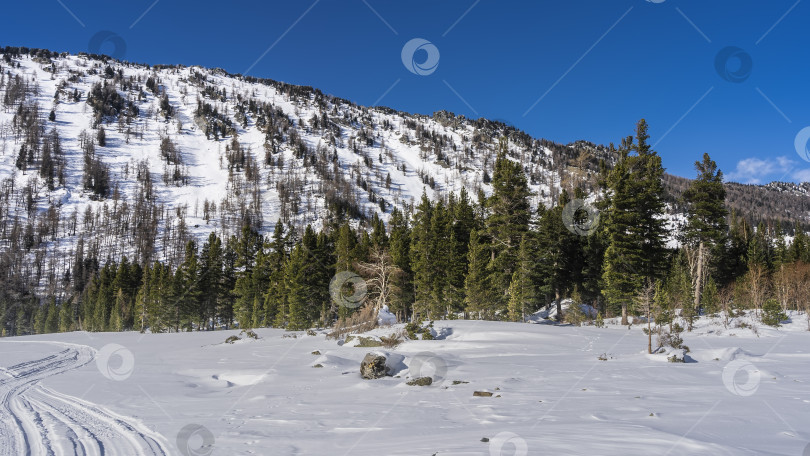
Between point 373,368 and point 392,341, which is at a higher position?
point 373,368

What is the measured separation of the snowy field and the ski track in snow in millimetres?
43

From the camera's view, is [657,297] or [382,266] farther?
[382,266]

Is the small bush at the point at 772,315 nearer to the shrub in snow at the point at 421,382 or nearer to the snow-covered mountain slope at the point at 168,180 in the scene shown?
the shrub in snow at the point at 421,382

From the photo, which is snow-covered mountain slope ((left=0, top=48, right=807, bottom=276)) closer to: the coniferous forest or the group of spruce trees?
the coniferous forest

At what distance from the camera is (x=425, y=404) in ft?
30.9

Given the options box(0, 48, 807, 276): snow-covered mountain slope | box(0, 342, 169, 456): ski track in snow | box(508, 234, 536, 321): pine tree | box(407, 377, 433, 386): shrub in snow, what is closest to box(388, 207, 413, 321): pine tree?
box(508, 234, 536, 321): pine tree

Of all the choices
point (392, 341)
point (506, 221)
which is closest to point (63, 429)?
point (392, 341)

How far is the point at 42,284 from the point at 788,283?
5749 inches

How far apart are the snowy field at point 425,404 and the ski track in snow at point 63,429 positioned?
0.04 m

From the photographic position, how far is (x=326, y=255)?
48.4m

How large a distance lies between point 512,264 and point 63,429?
101ft

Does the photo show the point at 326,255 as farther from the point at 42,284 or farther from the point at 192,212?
the point at 192,212

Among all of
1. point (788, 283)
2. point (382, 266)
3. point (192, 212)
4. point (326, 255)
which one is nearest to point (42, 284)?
point (192, 212)

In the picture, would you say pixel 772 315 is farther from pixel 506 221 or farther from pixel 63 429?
pixel 63 429
